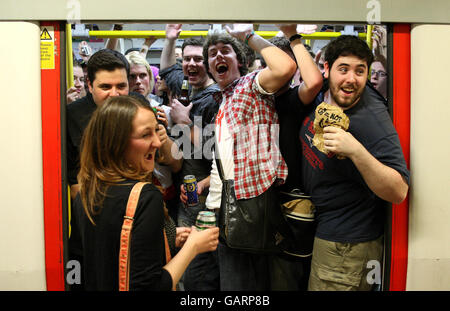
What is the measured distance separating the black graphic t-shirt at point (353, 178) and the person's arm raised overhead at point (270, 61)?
308 mm

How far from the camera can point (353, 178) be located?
2.00 m

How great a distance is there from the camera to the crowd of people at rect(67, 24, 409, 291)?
1.98 metres

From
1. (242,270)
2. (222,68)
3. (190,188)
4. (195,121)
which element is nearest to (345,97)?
(222,68)

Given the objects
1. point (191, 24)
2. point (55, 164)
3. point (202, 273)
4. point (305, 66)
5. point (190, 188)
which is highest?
point (191, 24)

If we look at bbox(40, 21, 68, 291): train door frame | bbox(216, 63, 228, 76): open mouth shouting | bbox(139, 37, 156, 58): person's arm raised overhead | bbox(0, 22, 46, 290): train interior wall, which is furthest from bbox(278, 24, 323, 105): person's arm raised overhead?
bbox(0, 22, 46, 290): train interior wall

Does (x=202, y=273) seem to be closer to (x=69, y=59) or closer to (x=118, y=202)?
(x=118, y=202)

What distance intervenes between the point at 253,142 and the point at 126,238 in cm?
101

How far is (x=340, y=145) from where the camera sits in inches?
73.0

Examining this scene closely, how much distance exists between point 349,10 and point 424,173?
1.04m

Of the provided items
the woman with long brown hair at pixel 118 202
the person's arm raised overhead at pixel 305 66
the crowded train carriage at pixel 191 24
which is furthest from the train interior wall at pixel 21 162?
the person's arm raised overhead at pixel 305 66

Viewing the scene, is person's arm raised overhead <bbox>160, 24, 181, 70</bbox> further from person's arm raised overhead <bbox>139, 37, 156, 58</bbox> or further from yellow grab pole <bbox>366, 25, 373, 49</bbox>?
yellow grab pole <bbox>366, 25, 373, 49</bbox>

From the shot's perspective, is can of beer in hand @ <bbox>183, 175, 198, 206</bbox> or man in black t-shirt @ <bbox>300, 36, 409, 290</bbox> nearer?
man in black t-shirt @ <bbox>300, 36, 409, 290</bbox>

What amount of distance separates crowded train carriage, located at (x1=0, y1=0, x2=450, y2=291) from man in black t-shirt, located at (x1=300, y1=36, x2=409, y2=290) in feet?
0.38

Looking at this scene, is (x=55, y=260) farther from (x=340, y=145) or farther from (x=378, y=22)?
(x=378, y=22)
